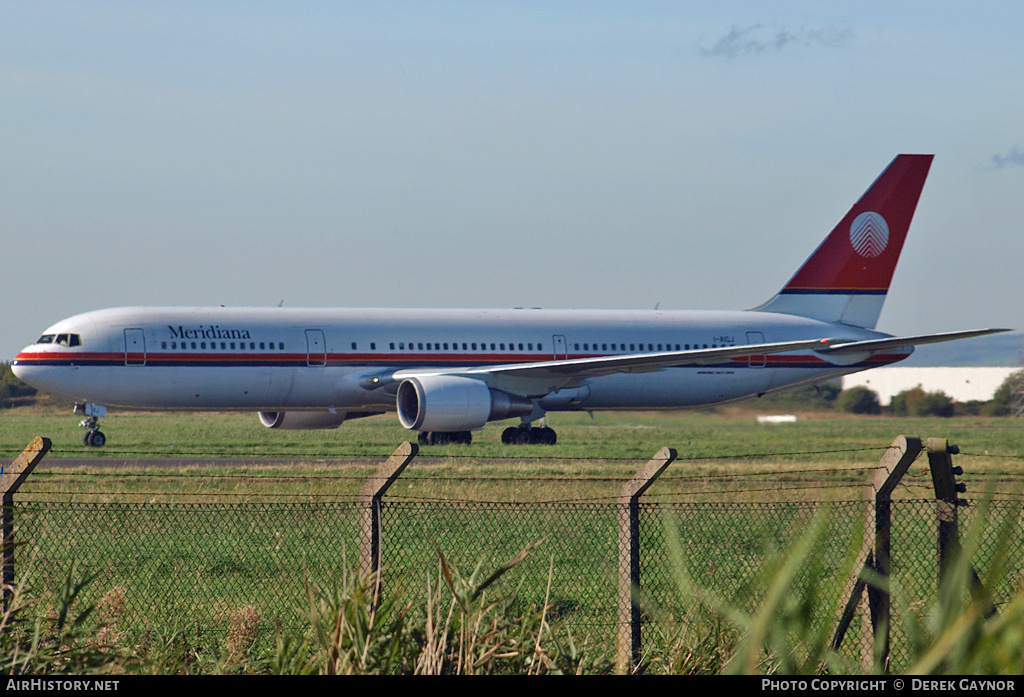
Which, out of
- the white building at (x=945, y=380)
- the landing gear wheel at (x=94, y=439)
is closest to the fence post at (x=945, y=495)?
the landing gear wheel at (x=94, y=439)

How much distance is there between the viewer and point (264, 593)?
387 inches

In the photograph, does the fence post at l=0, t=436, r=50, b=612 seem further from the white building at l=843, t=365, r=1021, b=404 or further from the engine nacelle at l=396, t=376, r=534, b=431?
the white building at l=843, t=365, r=1021, b=404

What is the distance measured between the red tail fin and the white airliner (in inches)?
1.6

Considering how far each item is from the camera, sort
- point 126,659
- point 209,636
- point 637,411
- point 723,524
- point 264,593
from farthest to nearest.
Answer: point 637,411 < point 723,524 < point 264,593 < point 209,636 < point 126,659

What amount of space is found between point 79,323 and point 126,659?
22.6 metres

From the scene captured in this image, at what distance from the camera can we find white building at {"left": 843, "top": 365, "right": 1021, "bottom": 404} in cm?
7512

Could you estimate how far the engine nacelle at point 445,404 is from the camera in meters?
26.9

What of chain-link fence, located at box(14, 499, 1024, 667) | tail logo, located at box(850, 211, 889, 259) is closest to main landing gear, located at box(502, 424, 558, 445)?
tail logo, located at box(850, 211, 889, 259)

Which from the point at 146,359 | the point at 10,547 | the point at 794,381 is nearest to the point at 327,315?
the point at 146,359

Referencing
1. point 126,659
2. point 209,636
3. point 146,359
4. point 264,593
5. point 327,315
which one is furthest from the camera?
point 327,315

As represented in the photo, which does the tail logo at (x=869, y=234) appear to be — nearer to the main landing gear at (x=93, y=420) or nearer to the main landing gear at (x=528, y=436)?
the main landing gear at (x=528, y=436)

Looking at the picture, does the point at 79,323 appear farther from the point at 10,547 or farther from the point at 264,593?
the point at 10,547

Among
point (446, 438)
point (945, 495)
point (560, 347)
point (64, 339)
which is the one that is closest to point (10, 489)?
point (945, 495)

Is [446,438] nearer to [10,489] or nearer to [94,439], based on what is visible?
[94,439]
